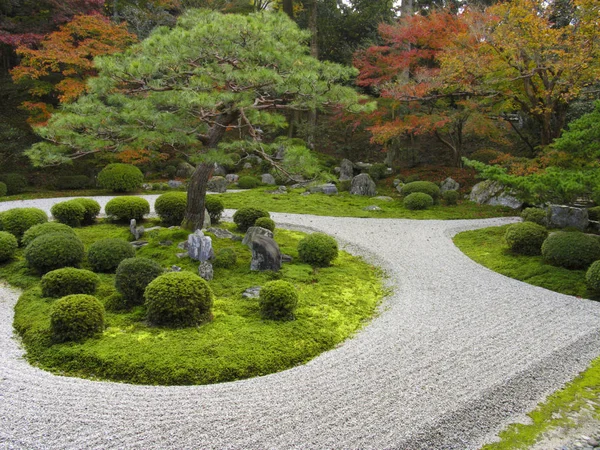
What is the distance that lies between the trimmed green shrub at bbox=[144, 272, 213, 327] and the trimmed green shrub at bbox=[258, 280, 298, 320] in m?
0.90

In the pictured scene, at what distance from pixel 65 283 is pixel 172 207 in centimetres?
469

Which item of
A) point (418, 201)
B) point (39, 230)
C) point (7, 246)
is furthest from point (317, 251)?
point (418, 201)

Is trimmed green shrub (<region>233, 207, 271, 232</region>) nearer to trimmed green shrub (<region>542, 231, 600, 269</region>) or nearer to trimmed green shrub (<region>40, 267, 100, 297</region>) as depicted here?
trimmed green shrub (<region>40, 267, 100, 297</region>)

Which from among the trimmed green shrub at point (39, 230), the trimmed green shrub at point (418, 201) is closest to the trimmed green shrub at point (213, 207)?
the trimmed green shrub at point (39, 230)

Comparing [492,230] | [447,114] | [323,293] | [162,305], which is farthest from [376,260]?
[447,114]

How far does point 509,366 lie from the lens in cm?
562

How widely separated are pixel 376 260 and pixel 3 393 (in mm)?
7456

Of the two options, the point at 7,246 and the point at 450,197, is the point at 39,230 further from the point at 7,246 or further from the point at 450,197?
the point at 450,197

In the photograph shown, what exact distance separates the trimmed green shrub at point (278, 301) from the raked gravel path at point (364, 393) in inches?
41.8

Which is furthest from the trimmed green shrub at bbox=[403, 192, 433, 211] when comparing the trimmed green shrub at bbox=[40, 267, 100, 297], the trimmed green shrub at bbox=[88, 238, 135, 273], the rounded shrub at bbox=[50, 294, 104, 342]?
the rounded shrub at bbox=[50, 294, 104, 342]

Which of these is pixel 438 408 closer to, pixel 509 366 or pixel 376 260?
pixel 509 366

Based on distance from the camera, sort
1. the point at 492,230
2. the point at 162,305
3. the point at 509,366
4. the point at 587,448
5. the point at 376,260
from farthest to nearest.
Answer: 1. the point at 492,230
2. the point at 376,260
3. the point at 162,305
4. the point at 509,366
5. the point at 587,448

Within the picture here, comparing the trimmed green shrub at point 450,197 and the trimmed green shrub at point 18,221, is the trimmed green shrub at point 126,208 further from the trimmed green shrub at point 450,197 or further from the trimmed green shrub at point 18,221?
the trimmed green shrub at point 450,197

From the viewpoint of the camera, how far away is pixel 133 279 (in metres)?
7.01
